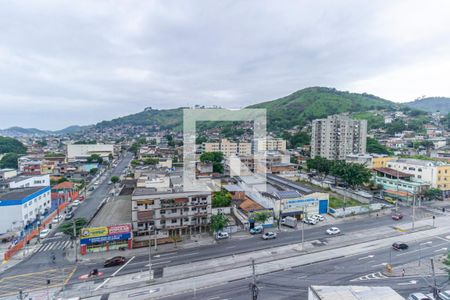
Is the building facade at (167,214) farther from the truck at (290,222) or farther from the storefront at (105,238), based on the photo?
the truck at (290,222)

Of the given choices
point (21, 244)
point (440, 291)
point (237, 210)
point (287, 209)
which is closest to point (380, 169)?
point (287, 209)

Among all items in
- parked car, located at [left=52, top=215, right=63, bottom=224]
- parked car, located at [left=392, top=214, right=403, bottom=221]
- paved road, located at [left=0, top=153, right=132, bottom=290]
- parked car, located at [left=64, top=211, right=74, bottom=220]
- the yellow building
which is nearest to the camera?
paved road, located at [left=0, top=153, right=132, bottom=290]

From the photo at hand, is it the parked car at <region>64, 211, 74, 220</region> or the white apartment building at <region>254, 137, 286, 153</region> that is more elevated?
the white apartment building at <region>254, 137, 286, 153</region>

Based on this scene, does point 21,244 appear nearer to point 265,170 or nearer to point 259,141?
point 265,170

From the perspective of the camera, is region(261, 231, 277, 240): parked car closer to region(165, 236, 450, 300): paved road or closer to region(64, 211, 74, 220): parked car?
region(165, 236, 450, 300): paved road

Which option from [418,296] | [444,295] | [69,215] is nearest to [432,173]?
[444,295]

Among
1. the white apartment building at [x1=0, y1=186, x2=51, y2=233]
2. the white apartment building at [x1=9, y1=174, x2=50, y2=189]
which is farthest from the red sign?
the white apartment building at [x1=9, y1=174, x2=50, y2=189]
